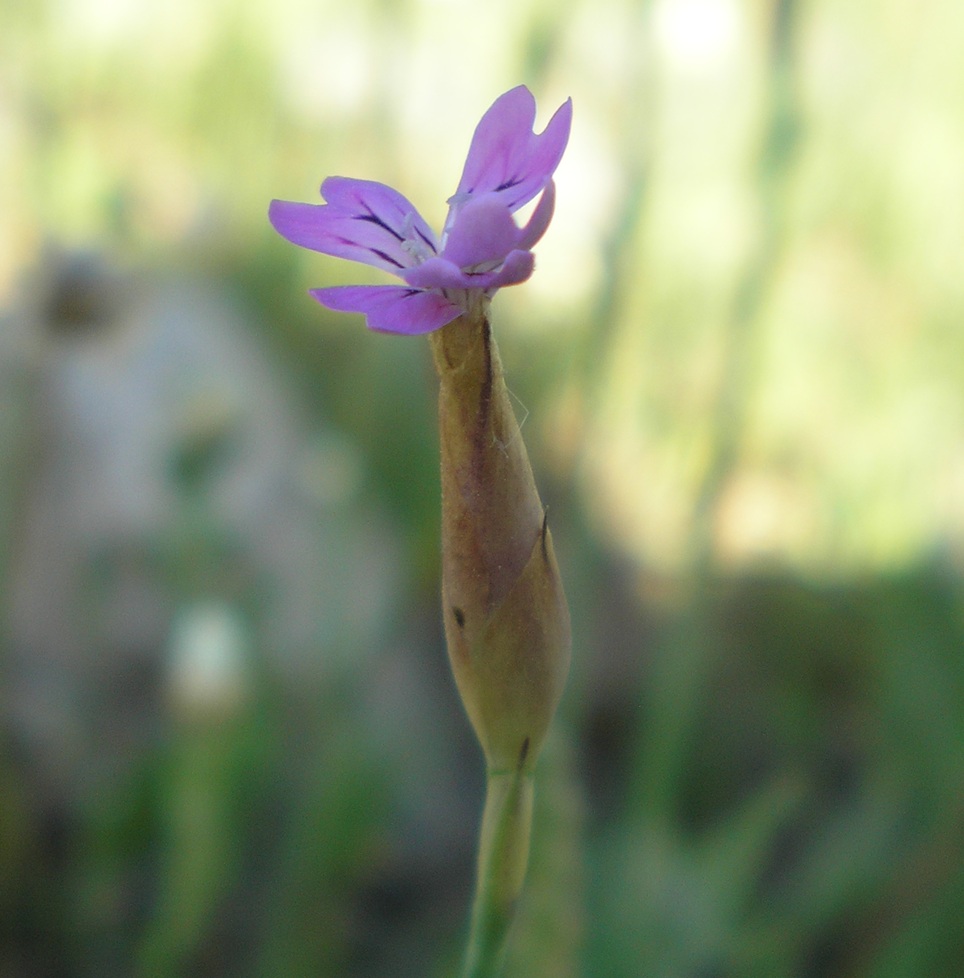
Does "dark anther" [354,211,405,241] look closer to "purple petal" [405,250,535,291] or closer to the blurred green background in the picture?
"purple petal" [405,250,535,291]

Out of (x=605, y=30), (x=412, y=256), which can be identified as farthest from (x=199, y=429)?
→ (x=605, y=30)

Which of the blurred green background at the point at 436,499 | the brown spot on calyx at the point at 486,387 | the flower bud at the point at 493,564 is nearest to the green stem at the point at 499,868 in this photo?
the flower bud at the point at 493,564

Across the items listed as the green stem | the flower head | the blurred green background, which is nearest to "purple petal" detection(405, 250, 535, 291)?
the flower head

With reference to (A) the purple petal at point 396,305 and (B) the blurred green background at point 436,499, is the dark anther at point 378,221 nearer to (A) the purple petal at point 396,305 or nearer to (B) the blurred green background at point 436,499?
(A) the purple petal at point 396,305

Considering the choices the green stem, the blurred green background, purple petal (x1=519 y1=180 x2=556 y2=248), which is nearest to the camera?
purple petal (x1=519 y1=180 x2=556 y2=248)

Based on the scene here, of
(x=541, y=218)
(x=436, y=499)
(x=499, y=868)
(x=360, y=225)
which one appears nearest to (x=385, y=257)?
(x=360, y=225)

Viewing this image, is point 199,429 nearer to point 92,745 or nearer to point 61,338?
point 92,745
